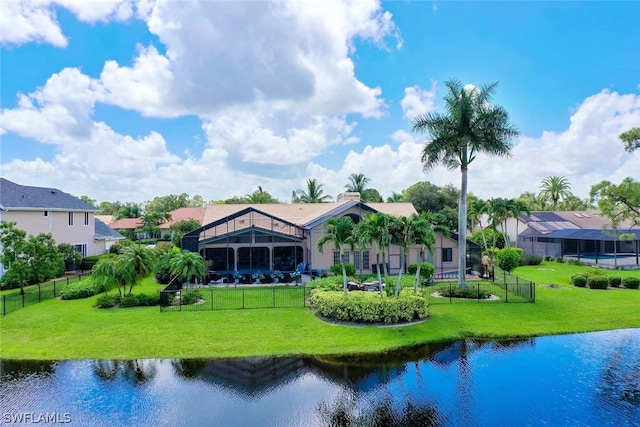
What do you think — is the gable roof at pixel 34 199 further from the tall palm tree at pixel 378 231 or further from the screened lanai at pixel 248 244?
the tall palm tree at pixel 378 231

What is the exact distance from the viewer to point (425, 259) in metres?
30.8

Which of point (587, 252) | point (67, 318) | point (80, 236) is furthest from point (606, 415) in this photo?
point (587, 252)

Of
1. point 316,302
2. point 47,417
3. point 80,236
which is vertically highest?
point 80,236

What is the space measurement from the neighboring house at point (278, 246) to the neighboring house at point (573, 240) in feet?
59.6

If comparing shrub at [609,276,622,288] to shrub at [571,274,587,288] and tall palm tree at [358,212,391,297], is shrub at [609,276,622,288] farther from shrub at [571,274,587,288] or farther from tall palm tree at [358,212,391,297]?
tall palm tree at [358,212,391,297]

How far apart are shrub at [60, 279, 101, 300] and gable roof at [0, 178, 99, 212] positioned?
993 centimetres

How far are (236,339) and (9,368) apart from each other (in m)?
7.32

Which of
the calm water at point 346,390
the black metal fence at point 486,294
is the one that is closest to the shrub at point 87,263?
the calm water at point 346,390

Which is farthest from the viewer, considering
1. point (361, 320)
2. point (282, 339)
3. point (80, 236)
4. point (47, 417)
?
point (80, 236)

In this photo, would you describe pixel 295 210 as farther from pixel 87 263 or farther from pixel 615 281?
pixel 615 281

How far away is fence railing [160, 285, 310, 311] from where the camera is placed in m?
19.9

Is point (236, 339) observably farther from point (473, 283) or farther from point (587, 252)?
point (587, 252)

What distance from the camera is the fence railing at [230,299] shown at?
65.3 feet

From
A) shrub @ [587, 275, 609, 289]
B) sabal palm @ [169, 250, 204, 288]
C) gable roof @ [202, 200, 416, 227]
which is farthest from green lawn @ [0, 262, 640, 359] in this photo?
gable roof @ [202, 200, 416, 227]
